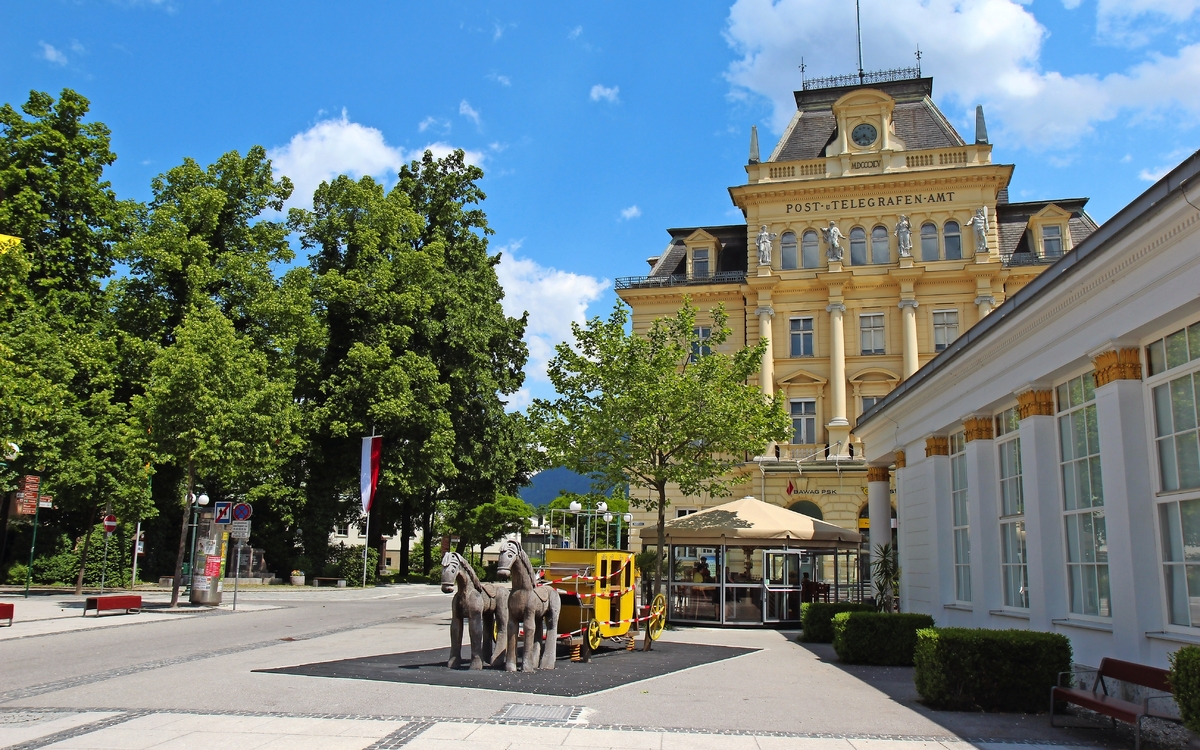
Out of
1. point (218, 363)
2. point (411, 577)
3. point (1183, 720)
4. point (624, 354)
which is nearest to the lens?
point (1183, 720)

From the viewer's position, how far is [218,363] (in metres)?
28.6

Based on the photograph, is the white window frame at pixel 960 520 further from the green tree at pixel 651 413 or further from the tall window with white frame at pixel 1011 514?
the green tree at pixel 651 413

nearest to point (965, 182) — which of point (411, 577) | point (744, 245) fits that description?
point (744, 245)

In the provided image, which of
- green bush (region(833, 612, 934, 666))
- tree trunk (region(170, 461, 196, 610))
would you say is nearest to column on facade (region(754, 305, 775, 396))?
tree trunk (region(170, 461, 196, 610))

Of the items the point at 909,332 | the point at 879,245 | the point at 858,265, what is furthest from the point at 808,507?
the point at 879,245

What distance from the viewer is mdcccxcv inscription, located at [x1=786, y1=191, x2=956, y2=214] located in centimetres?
4181

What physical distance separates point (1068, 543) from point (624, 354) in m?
14.0

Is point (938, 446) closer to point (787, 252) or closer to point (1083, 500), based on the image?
point (1083, 500)

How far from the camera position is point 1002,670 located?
10406 millimetres

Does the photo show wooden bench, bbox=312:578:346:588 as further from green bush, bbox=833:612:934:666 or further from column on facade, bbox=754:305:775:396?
green bush, bbox=833:612:934:666

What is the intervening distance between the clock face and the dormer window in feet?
29.8

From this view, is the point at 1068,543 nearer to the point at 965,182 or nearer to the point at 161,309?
the point at 965,182

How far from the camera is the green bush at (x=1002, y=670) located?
10414mm

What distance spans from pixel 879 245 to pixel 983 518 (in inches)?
1168
